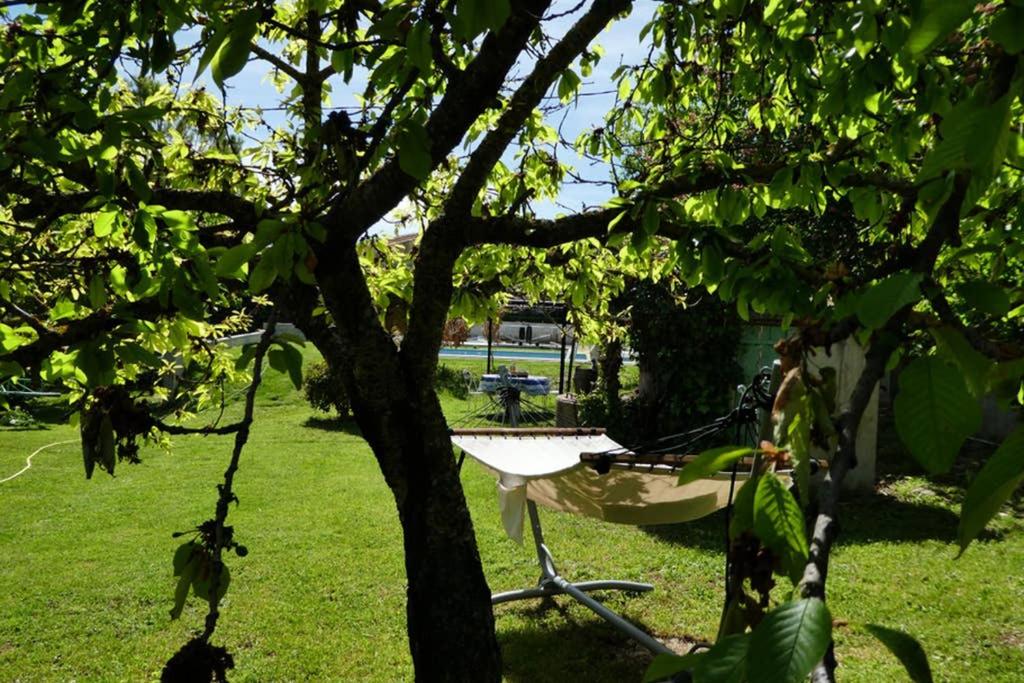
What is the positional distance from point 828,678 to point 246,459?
10556mm

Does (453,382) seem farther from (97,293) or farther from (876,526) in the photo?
(97,293)

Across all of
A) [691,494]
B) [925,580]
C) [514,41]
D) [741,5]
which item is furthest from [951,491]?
[514,41]

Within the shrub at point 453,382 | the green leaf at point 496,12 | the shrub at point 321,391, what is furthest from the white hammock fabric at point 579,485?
the shrub at point 453,382

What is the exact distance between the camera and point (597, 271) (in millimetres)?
4398

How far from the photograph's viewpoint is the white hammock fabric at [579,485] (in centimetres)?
468

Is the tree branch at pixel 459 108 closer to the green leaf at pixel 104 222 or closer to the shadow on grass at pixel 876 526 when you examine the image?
the green leaf at pixel 104 222

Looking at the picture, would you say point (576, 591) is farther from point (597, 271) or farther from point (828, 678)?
point (828, 678)

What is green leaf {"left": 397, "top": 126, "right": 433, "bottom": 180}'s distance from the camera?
152 cm

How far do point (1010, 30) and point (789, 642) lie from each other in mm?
577

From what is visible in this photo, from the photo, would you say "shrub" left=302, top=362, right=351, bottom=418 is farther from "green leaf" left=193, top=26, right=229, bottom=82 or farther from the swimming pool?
the swimming pool

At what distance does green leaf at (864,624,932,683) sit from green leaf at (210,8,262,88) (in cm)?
114

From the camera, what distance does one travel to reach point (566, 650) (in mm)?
4711

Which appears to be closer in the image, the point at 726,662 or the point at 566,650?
the point at 726,662

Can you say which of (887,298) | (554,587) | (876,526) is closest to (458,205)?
(887,298)
